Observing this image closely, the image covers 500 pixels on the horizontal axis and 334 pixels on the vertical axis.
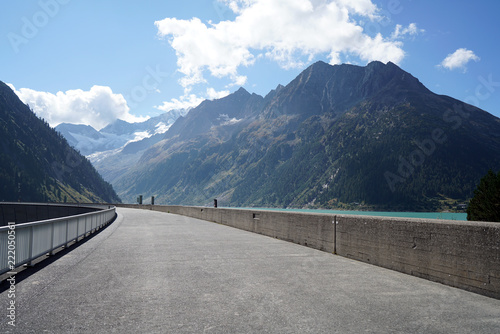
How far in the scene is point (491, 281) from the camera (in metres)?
6.06

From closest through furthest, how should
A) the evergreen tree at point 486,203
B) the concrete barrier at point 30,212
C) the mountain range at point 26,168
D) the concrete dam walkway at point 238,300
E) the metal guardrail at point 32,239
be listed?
the concrete dam walkway at point 238,300 < the metal guardrail at point 32,239 < the evergreen tree at point 486,203 < the concrete barrier at point 30,212 < the mountain range at point 26,168

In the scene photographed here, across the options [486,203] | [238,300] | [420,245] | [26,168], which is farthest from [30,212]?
[26,168]

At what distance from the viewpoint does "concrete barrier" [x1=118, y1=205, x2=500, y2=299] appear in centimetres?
623

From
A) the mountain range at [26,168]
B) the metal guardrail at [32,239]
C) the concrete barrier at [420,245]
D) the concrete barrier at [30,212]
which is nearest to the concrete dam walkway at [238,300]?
the concrete barrier at [420,245]

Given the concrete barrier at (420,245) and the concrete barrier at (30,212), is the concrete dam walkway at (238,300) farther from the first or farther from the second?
the concrete barrier at (30,212)

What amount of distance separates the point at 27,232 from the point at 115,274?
117 inches

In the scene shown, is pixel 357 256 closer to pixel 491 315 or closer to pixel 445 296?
pixel 445 296

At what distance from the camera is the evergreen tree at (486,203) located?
46.7 m

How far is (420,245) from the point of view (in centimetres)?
771

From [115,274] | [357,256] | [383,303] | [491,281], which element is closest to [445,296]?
[491,281]

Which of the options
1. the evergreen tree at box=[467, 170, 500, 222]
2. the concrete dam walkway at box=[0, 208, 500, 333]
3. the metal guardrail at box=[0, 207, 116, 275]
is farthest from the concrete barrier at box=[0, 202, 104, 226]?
the evergreen tree at box=[467, 170, 500, 222]

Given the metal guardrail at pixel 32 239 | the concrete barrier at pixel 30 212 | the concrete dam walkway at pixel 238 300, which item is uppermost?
the metal guardrail at pixel 32 239

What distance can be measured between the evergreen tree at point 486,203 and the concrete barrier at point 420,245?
43637 millimetres

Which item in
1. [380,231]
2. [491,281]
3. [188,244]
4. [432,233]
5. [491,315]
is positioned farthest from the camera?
[188,244]
